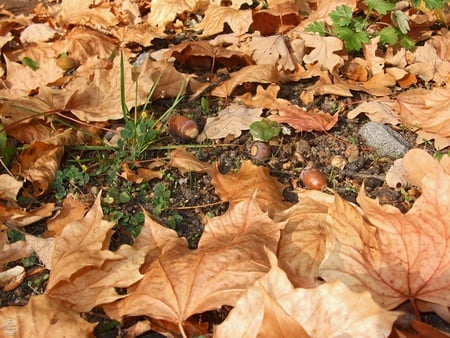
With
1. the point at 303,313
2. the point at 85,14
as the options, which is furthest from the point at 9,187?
the point at 85,14

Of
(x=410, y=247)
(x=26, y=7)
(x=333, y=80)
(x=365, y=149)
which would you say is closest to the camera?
(x=410, y=247)

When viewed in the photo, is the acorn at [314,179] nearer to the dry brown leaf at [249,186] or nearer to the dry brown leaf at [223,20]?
the dry brown leaf at [249,186]

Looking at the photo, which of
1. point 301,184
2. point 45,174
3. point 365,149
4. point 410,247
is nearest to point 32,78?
point 45,174

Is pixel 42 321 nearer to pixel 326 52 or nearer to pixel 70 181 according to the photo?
pixel 70 181

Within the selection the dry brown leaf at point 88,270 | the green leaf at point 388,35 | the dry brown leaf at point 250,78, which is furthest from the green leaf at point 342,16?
the dry brown leaf at point 88,270

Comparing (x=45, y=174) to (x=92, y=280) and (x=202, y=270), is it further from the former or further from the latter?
(x=202, y=270)

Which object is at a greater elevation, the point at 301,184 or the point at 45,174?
the point at 45,174
